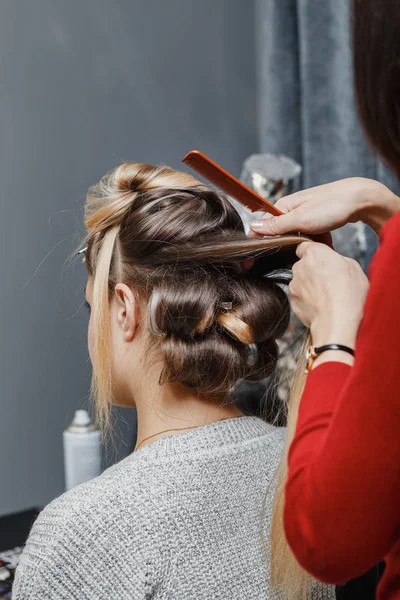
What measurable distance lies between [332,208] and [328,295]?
23 cm

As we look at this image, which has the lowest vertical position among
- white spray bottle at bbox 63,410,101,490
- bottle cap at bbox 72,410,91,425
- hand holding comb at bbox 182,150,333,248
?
white spray bottle at bbox 63,410,101,490

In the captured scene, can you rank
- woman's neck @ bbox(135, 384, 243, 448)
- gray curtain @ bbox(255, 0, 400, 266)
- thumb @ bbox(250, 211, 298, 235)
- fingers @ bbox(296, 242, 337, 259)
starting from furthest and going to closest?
gray curtain @ bbox(255, 0, 400, 266) < woman's neck @ bbox(135, 384, 243, 448) < thumb @ bbox(250, 211, 298, 235) < fingers @ bbox(296, 242, 337, 259)

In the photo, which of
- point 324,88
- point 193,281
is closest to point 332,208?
point 193,281

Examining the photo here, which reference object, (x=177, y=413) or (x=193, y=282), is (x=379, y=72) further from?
(x=177, y=413)

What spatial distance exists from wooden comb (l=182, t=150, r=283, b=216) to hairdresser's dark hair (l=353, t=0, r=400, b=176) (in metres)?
0.27

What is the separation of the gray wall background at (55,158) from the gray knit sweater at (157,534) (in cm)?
72

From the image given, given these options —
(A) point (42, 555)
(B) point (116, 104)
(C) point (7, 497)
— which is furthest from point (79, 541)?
(B) point (116, 104)

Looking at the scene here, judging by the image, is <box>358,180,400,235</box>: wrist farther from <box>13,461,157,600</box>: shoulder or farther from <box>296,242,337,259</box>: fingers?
<box>13,461,157,600</box>: shoulder

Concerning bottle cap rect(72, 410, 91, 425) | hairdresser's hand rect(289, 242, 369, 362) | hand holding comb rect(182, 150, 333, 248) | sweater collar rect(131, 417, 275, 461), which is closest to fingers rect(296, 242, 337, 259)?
hairdresser's hand rect(289, 242, 369, 362)

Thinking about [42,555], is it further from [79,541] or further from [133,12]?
[133,12]

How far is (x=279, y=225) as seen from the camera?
0.85m

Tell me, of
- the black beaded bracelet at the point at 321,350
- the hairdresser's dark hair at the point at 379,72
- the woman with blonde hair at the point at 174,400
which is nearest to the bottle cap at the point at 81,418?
the woman with blonde hair at the point at 174,400

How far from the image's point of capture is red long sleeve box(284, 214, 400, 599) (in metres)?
0.52

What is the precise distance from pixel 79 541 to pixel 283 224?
429 millimetres
